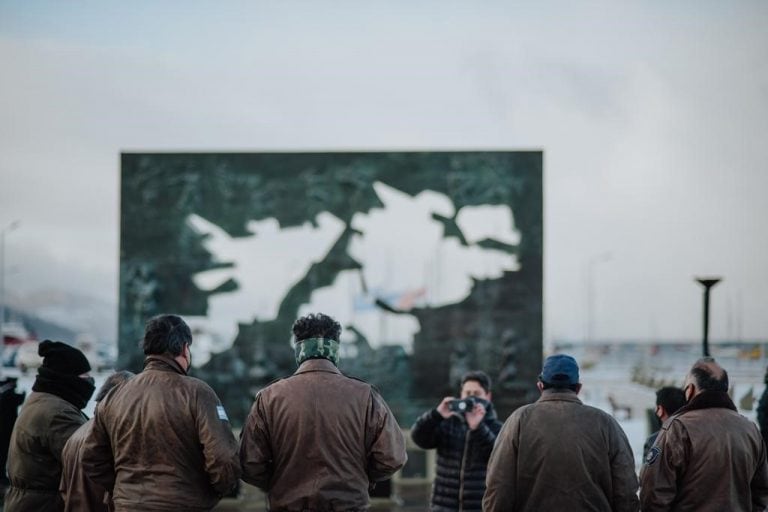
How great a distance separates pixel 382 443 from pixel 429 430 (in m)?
1.65

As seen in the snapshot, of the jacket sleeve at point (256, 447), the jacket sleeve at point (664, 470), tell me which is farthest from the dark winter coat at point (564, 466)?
the jacket sleeve at point (256, 447)

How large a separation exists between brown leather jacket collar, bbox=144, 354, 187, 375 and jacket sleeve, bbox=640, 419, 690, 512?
7.33 feet

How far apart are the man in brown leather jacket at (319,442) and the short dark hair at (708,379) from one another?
1515 millimetres

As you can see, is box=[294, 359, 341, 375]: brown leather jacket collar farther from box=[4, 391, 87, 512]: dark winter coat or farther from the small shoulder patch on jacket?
box=[4, 391, 87, 512]: dark winter coat

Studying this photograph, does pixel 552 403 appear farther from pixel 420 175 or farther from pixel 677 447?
pixel 420 175

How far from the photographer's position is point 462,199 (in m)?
13.0

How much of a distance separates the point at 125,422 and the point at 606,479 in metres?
2.15

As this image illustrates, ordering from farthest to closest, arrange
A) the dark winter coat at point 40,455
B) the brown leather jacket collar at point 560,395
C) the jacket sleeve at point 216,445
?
the dark winter coat at point 40,455 → the brown leather jacket collar at point 560,395 → the jacket sleeve at point 216,445

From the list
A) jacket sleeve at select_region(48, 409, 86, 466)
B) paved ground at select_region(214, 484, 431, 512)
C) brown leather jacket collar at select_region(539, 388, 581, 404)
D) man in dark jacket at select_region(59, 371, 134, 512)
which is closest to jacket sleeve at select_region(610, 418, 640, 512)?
brown leather jacket collar at select_region(539, 388, 581, 404)

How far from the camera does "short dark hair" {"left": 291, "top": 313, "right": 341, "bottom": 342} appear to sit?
4.34 metres

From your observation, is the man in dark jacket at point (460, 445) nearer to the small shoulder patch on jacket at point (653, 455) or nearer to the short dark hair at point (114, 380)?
the small shoulder patch on jacket at point (653, 455)

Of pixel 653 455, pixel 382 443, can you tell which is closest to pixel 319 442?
pixel 382 443

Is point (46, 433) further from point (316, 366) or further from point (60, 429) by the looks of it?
point (316, 366)

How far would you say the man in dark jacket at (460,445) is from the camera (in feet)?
18.5
